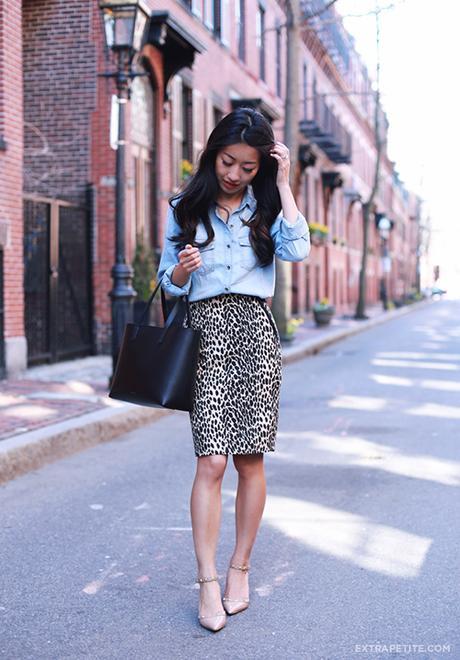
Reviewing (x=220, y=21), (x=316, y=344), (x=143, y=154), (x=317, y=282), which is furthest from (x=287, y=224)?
(x=317, y=282)

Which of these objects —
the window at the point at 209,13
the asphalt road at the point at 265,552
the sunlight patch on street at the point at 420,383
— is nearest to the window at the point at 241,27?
the window at the point at 209,13

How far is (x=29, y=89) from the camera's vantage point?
15602 mm

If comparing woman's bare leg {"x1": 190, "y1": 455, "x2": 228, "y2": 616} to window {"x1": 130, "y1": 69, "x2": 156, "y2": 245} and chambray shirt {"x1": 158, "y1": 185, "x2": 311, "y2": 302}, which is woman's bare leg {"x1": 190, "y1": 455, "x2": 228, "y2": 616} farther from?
window {"x1": 130, "y1": 69, "x2": 156, "y2": 245}

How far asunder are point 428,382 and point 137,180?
250 inches

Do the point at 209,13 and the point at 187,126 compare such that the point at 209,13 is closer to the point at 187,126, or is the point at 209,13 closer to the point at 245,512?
the point at 187,126

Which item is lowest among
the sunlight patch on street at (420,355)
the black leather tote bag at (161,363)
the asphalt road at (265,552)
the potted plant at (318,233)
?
the asphalt road at (265,552)

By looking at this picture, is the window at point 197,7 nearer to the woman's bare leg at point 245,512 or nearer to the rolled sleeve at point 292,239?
the rolled sleeve at point 292,239

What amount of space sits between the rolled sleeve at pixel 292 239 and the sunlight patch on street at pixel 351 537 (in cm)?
144

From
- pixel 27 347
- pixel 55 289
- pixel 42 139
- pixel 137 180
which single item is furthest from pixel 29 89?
pixel 27 347

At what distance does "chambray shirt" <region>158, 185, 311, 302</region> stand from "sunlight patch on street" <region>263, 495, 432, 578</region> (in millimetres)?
1400

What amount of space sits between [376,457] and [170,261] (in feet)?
12.4

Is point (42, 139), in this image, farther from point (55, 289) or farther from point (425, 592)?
point (425, 592)

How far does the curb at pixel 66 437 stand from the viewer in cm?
660

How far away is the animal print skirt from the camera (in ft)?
12.2
